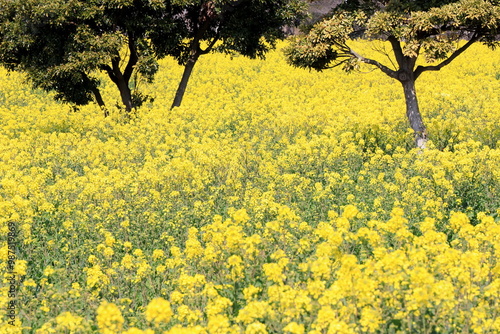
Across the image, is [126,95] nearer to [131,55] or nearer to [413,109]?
[131,55]

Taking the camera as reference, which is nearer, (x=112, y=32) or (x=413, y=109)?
(x=413, y=109)

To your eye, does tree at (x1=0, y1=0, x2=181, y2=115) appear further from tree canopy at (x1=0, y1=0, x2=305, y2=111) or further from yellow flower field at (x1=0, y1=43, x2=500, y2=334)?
yellow flower field at (x1=0, y1=43, x2=500, y2=334)

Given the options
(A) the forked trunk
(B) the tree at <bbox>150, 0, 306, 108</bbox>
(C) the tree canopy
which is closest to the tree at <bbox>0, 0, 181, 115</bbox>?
(C) the tree canopy

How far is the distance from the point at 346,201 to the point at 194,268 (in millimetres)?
4185

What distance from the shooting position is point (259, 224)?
30.0 ft

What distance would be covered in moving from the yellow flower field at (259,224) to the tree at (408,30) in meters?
2.03

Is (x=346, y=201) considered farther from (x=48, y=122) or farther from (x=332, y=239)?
(x=48, y=122)

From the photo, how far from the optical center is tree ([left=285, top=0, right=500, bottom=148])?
14164 mm

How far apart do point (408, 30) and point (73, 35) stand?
11071mm

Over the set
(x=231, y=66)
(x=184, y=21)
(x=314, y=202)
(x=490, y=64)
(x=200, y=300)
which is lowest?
(x=200, y=300)

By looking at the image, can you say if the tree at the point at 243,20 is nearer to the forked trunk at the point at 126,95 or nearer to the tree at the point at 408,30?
the forked trunk at the point at 126,95

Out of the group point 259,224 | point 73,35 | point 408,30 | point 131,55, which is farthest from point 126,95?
point 259,224

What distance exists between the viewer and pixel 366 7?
16.2 m

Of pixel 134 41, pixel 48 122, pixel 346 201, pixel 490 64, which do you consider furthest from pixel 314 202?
pixel 490 64
